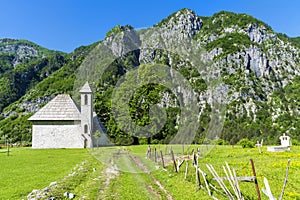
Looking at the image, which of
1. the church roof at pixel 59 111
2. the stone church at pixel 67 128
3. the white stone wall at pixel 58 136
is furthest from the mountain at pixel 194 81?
the white stone wall at pixel 58 136

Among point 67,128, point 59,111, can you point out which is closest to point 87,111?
point 67,128

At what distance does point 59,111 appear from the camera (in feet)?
170

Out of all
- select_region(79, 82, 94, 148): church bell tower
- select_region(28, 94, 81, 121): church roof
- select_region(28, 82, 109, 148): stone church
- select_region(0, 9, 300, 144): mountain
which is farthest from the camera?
select_region(28, 94, 81, 121): church roof

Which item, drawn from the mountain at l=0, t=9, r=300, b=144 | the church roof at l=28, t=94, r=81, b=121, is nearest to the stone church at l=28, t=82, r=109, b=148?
the church roof at l=28, t=94, r=81, b=121

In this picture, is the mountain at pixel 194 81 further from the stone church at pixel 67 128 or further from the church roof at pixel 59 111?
the church roof at pixel 59 111

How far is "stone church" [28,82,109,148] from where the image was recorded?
49.4 meters

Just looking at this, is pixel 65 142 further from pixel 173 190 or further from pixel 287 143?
pixel 173 190

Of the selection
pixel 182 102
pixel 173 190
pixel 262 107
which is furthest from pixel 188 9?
pixel 173 190

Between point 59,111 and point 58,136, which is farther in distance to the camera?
point 59,111

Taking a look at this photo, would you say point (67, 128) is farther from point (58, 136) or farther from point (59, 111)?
point (59, 111)

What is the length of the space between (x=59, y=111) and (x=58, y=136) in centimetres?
466

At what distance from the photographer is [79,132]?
49.7 metres

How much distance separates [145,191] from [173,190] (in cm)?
117

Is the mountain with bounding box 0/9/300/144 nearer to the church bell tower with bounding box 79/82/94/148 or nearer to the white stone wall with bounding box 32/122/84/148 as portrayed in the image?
the church bell tower with bounding box 79/82/94/148
